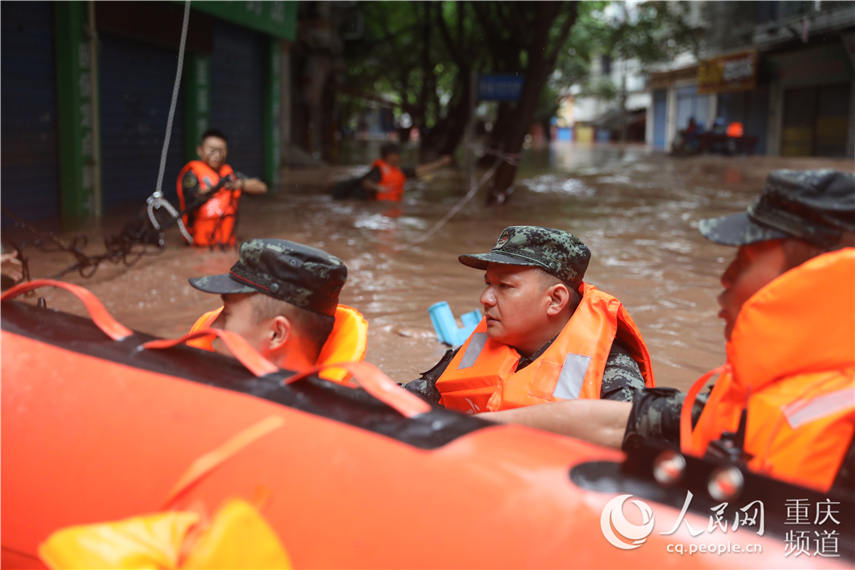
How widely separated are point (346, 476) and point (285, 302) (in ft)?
3.21

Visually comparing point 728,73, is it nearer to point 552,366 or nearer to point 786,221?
point 552,366

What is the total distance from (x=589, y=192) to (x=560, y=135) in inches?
2020

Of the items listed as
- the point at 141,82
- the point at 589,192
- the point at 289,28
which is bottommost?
the point at 589,192

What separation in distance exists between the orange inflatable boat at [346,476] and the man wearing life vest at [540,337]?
1048mm

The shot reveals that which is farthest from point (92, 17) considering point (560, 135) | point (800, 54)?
point (560, 135)

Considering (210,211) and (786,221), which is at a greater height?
(786,221)

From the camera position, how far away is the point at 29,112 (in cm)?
998

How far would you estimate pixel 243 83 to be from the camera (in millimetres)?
15719

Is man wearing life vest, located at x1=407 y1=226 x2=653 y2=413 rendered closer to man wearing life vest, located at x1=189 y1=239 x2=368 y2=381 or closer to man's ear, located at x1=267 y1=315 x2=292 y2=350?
man wearing life vest, located at x1=189 y1=239 x2=368 y2=381

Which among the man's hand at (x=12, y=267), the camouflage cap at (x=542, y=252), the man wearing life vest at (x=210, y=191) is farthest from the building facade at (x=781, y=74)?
the camouflage cap at (x=542, y=252)

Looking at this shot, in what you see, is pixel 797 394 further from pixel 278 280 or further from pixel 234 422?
pixel 278 280

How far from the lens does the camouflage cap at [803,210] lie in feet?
6.11

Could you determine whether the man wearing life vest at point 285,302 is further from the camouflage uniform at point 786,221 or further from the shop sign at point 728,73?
the shop sign at point 728,73

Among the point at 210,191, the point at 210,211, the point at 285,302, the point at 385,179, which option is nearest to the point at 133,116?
the point at 385,179
